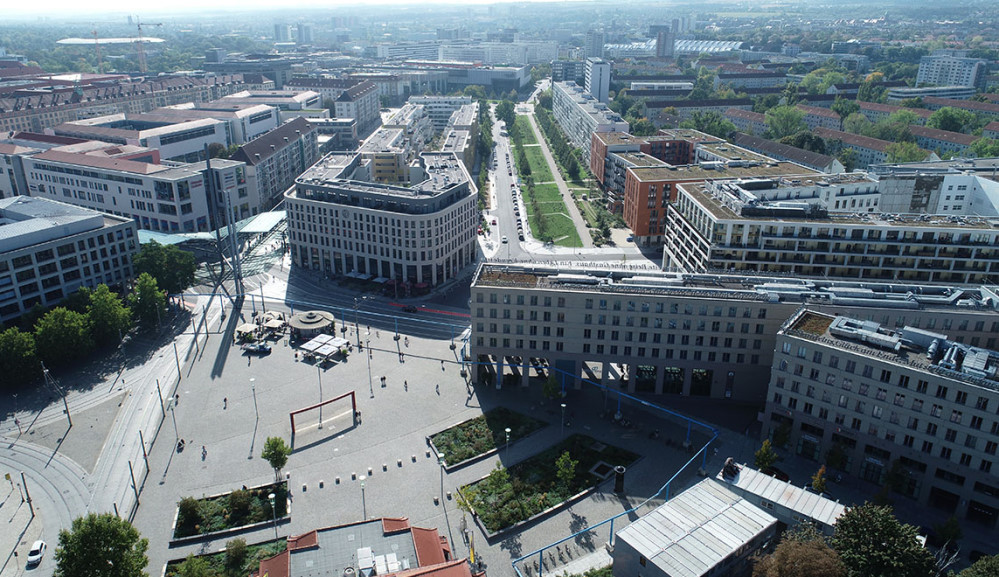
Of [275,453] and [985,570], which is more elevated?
[985,570]

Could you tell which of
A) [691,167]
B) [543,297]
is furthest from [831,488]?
[691,167]

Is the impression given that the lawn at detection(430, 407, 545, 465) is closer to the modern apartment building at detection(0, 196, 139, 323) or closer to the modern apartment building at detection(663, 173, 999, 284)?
the modern apartment building at detection(663, 173, 999, 284)

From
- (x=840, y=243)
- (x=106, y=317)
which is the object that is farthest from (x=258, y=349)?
(x=840, y=243)

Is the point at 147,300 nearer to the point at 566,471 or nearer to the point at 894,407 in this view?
the point at 566,471

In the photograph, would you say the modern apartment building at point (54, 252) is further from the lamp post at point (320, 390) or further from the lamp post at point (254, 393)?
the lamp post at point (320, 390)

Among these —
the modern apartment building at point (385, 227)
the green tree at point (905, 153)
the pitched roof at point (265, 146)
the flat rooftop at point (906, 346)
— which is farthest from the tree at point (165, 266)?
the green tree at point (905, 153)
